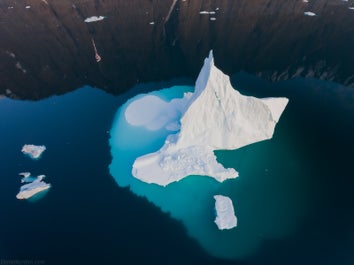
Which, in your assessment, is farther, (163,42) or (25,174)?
(163,42)

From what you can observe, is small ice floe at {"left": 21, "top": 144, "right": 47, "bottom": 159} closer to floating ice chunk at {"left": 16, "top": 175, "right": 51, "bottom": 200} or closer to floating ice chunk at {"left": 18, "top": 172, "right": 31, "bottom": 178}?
floating ice chunk at {"left": 18, "top": 172, "right": 31, "bottom": 178}

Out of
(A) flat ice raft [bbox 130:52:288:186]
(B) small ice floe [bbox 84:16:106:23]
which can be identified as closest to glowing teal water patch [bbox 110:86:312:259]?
(A) flat ice raft [bbox 130:52:288:186]

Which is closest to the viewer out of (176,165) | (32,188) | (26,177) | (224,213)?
(224,213)

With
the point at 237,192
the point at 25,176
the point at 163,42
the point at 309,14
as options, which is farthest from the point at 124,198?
the point at 309,14

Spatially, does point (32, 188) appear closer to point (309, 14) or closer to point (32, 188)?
point (32, 188)

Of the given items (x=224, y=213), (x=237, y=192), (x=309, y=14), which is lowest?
(x=237, y=192)

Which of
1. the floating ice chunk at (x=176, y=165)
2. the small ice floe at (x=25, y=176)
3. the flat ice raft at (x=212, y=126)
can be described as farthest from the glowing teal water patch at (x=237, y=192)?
the small ice floe at (x=25, y=176)
